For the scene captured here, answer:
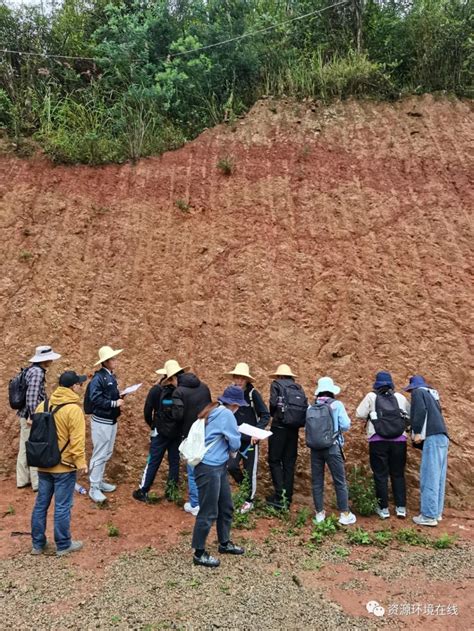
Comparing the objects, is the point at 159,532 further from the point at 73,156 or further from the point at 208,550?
the point at 73,156

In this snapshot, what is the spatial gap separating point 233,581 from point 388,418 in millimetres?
2727

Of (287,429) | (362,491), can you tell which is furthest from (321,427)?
(362,491)

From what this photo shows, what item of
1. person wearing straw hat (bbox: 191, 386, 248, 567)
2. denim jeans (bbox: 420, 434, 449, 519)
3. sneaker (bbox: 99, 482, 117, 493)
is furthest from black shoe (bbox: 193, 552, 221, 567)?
denim jeans (bbox: 420, 434, 449, 519)

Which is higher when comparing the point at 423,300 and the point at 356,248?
the point at 356,248

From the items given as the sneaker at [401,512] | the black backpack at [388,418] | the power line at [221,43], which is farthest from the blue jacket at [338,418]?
the power line at [221,43]

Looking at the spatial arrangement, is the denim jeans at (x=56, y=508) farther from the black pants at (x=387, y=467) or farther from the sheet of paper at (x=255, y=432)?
the black pants at (x=387, y=467)

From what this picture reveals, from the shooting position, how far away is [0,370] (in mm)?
8094

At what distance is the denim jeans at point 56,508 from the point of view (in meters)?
5.06

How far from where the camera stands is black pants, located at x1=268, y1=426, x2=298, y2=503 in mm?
6355

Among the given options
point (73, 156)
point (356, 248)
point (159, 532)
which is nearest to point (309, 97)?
point (356, 248)

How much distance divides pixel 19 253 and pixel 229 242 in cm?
372

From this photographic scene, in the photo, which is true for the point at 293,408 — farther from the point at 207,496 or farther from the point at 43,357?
the point at 43,357

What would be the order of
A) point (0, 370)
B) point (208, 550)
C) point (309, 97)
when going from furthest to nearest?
point (309, 97), point (0, 370), point (208, 550)

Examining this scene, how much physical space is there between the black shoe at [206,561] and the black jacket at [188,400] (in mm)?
1524
